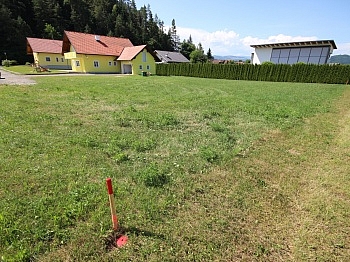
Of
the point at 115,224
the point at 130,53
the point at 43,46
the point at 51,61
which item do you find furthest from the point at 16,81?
the point at 43,46

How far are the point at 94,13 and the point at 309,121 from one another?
2951 inches

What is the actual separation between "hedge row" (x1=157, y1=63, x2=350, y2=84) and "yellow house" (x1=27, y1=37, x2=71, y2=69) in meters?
19.0

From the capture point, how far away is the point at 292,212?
3.22 metres

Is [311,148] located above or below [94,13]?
below

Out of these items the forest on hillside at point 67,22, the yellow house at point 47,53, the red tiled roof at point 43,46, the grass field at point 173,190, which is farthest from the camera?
the forest on hillside at point 67,22

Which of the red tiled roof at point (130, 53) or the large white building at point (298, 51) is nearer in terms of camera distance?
the red tiled roof at point (130, 53)

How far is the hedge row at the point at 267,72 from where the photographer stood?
87.0 feet

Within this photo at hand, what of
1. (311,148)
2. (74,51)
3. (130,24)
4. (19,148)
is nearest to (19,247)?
(19,148)

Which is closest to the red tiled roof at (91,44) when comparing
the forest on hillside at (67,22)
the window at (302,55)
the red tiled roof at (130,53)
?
the red tiled roof at (130,53)

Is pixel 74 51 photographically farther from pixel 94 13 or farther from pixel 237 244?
pixel 94 13

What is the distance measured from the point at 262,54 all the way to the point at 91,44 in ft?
102

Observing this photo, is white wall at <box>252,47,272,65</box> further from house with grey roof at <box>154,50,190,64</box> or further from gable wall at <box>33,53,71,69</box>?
gable wall at <box>33,53,71,69</box>

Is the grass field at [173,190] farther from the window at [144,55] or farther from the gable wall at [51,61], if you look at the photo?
the gable wall at [51,61]

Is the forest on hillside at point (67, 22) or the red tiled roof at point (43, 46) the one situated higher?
the forest on hillside at point (67, 22)
